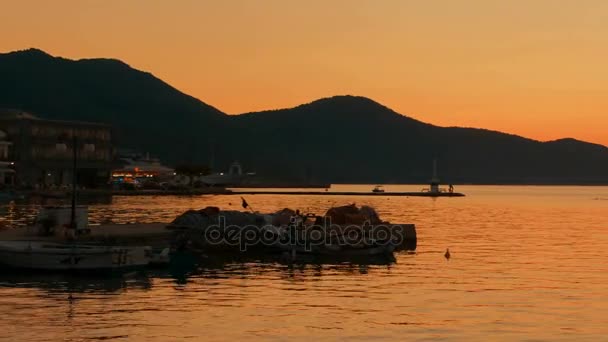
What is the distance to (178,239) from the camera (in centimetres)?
6600

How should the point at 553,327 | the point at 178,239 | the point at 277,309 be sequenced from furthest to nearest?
the point at 178,239
the point at 277,309
the point at 553,327

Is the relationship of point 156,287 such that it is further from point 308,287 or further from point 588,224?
point 588,224

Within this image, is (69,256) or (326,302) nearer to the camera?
(326,302)

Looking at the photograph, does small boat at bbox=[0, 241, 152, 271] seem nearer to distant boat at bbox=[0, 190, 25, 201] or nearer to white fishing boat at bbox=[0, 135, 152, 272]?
white fishing boat at bbox=[0, 135, 152, 272]

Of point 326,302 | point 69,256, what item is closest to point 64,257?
point 69,256

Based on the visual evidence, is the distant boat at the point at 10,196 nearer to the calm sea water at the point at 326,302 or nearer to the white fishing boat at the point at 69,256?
the white fishing boat at the point at 69,256

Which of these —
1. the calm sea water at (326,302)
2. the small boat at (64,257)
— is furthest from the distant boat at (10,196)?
the small boat at (64,257)

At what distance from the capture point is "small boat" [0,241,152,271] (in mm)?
52406

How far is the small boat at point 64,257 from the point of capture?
52.4m

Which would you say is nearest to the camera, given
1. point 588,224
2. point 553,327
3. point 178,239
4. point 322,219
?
point 553,327

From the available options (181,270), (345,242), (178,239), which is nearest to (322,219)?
(345,242)

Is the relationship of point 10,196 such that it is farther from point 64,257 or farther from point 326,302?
point 326,302

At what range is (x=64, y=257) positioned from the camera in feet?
173

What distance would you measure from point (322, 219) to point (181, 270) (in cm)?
2059
